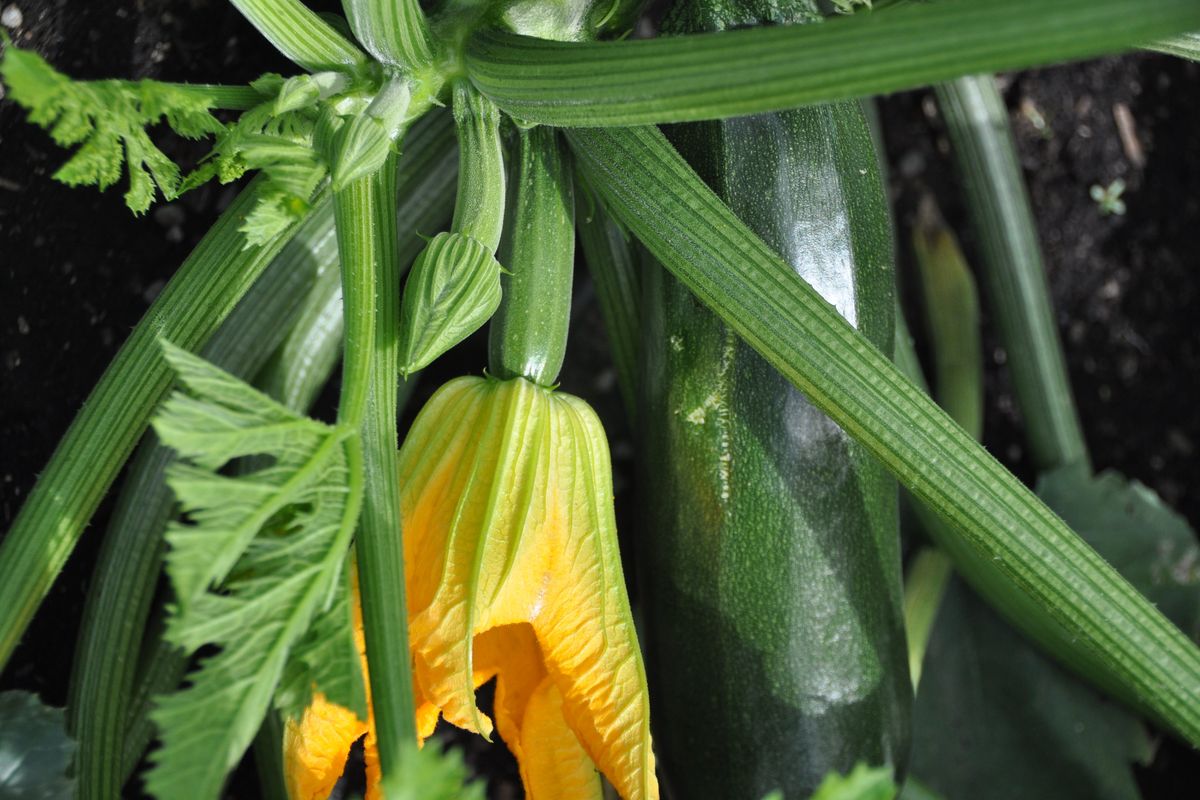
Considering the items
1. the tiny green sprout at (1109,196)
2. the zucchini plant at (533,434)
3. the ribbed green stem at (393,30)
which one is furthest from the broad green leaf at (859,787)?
the tiny green sprout at (1109,196)

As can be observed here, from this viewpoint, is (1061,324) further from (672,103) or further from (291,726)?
(291,726)

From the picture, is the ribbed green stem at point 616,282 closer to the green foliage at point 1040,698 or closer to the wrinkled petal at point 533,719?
the wrinkled petal at point 533,719

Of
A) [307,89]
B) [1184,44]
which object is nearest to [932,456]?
[1184,44]

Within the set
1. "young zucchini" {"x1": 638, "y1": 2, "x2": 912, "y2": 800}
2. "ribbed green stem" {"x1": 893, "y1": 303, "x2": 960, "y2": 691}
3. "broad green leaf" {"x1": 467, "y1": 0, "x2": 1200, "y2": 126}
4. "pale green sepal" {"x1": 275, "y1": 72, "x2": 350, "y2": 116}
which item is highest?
"pale green sepal" {"x1": 275, "y1": 72, "x2": 350, "y2": 116}

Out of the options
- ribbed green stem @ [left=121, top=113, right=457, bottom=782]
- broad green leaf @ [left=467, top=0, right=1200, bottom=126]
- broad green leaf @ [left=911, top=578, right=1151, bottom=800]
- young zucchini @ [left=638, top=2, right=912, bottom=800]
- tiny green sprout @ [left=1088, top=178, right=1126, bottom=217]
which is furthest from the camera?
tiny green sprout @ [left=1088, top=178, right=1126, bottom=217]

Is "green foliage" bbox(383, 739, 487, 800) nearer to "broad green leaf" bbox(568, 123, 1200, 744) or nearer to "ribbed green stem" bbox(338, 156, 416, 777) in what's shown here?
"ribbed green stem" bbox(338, 156, 416, 777)

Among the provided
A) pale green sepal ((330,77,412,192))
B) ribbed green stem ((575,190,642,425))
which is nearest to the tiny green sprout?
ribbed green stem ((575,190,642,425))
